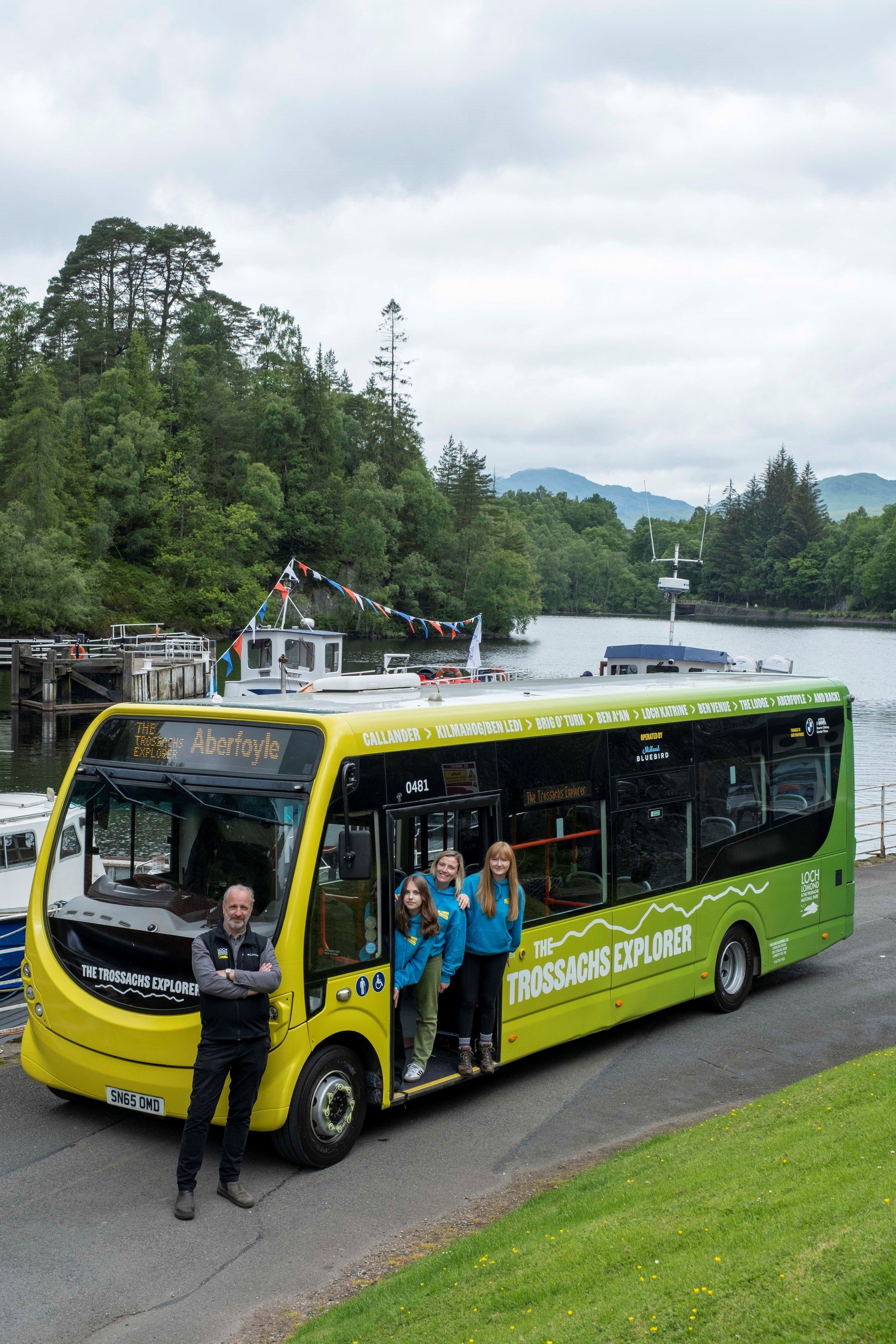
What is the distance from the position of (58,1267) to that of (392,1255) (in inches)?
71.2

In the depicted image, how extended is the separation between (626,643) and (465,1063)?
105 metres

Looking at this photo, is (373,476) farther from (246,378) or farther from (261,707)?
(261,707)

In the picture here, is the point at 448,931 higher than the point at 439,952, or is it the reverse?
the point at 448,931

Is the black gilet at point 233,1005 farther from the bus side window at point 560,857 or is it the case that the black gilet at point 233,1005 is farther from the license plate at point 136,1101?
the bus side window at point 560,857

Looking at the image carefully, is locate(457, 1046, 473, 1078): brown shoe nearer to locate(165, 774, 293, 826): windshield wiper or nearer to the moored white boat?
locate(165, 774, 293, 826): windshield wiper

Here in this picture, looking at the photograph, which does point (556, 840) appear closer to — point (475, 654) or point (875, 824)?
point (875, 824)

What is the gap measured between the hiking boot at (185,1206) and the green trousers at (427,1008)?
78.8 inches

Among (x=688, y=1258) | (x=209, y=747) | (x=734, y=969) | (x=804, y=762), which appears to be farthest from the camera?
(x=804, y=762)

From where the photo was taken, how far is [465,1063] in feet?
29.1

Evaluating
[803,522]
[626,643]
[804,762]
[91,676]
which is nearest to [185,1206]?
[804,762]

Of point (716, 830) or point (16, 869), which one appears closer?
point (716, 830)

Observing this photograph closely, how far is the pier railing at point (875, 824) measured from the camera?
2092 centimetres

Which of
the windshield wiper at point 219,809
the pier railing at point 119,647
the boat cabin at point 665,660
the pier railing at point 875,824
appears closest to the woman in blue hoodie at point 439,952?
the windshield wiper at point 219,809

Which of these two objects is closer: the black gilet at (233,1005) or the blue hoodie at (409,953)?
the black gilet at (233,1005)
